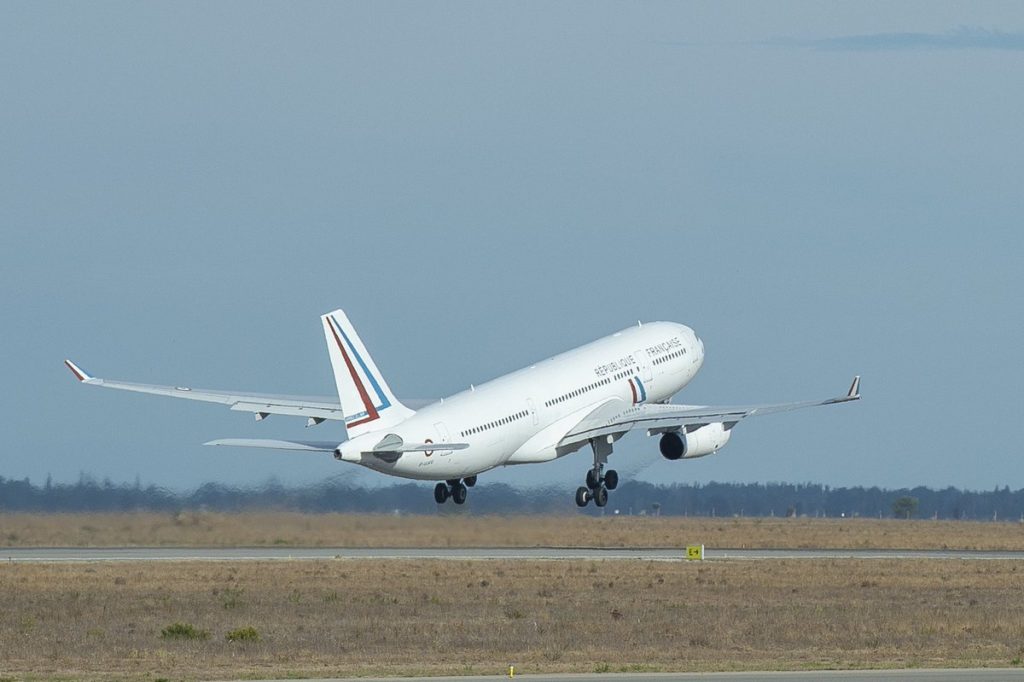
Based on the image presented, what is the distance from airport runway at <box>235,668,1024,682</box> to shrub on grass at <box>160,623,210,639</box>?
12.1 metres

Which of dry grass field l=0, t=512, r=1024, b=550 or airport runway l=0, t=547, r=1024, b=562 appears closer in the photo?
airport runway l=0, t=547, r=1024, b=562

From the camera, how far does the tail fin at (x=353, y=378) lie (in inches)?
2334

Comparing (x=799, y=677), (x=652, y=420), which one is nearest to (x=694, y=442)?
(x=652, y=420)

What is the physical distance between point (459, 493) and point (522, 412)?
17.0 feet

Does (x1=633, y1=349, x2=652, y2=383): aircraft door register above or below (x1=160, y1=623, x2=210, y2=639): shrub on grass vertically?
above

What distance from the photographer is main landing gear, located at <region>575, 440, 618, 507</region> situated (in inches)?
2842

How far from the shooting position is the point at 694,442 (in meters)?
72.8

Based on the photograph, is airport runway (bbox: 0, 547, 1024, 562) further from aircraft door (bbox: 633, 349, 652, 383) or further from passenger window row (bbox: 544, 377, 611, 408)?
aircraft door (bbox: 633, 349, 652, 383)

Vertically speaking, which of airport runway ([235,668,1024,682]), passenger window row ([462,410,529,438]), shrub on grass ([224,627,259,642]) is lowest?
airport runway ([235,668,1024,682])

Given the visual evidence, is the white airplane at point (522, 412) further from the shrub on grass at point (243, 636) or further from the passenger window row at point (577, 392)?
the shrub on grass at point (243, 636)

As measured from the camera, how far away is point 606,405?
235ft

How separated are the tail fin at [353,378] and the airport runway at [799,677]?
83.3ft

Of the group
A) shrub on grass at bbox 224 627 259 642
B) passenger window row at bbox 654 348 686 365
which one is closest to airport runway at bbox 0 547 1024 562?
passenger window row at bbox 654 348 686 365

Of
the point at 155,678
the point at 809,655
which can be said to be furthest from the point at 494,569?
the point at 155,678
